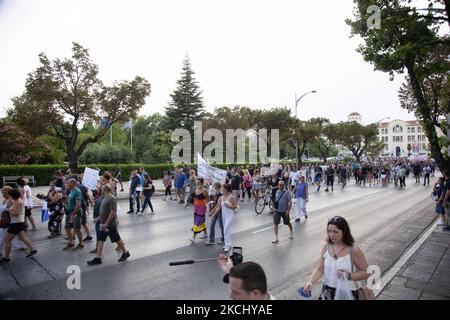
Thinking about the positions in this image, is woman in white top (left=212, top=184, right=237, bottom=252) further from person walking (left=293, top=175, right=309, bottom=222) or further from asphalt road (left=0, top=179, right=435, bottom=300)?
person walking (left=293, top=175, right=309, bottom=222)

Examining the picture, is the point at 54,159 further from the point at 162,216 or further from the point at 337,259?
the point at 337,259

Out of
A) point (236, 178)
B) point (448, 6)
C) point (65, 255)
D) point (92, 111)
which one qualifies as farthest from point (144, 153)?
point (448, 6)

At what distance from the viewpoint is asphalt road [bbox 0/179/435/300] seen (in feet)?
17.6

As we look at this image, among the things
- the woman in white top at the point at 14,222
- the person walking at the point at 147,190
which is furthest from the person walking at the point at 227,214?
the person walking at the point at 147,190

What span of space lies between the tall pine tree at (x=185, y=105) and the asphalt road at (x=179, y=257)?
33882mm

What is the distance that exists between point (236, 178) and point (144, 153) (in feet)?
130

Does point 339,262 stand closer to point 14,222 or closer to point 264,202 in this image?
point 14,222

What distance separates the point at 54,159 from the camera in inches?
1251

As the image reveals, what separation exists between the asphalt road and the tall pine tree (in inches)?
1334

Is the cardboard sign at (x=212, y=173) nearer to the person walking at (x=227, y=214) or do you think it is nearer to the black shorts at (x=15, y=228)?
the person walking at (x=227, y=214)

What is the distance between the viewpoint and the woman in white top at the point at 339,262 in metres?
3.14

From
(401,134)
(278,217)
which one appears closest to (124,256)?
(278,217)

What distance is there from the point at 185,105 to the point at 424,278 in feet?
141

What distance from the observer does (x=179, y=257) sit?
7.32 metres
